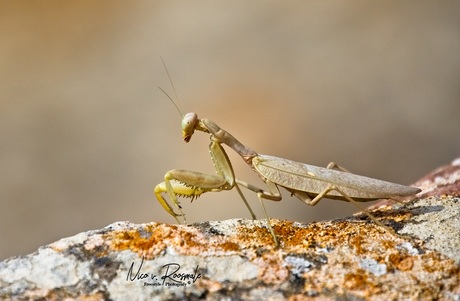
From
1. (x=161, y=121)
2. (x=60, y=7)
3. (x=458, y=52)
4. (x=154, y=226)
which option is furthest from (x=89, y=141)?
(x=154, y=226)

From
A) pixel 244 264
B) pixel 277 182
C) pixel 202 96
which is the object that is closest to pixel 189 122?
pixel 277 182

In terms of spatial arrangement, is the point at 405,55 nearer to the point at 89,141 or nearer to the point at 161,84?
the point at 161,84

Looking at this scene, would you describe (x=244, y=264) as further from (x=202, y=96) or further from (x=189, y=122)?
(x=202, y=96)

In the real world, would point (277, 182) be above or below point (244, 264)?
above
